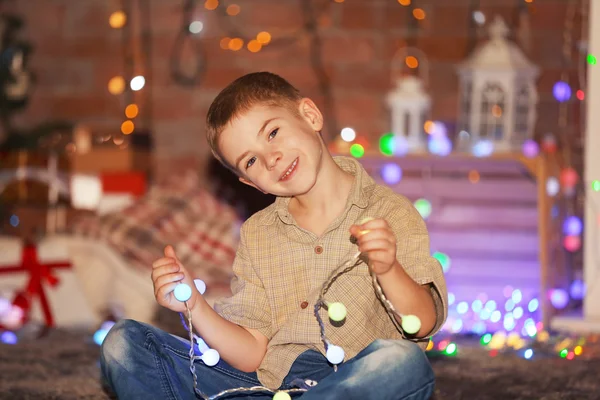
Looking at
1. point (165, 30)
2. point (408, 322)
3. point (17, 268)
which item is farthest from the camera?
point (165, 30)

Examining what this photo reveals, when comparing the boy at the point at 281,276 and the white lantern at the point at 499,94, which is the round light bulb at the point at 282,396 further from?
the white lantern at the point at 499,94

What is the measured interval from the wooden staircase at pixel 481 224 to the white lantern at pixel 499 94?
0.08 metres

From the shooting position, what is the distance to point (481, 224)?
2.72 metres

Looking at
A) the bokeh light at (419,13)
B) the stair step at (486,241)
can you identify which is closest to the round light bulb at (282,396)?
the stair step at (486,241)

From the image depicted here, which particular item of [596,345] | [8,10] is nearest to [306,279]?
[596,345]

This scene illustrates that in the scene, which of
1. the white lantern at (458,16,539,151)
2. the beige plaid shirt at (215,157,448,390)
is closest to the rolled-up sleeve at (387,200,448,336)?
the beige plaid shirt at (215,157,448,390)

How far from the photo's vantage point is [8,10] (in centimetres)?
341

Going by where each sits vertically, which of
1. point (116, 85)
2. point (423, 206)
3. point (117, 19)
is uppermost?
point (117, 19)

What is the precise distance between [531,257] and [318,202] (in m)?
1.32

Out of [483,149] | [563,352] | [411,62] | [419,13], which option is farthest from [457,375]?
[419,13]

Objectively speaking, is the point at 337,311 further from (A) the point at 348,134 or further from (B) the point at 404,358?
(A) the point at 348,134

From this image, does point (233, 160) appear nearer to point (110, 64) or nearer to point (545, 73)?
point (545, 73)

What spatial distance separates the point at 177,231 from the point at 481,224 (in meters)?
0.89

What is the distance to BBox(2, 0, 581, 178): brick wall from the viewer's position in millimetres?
3086
